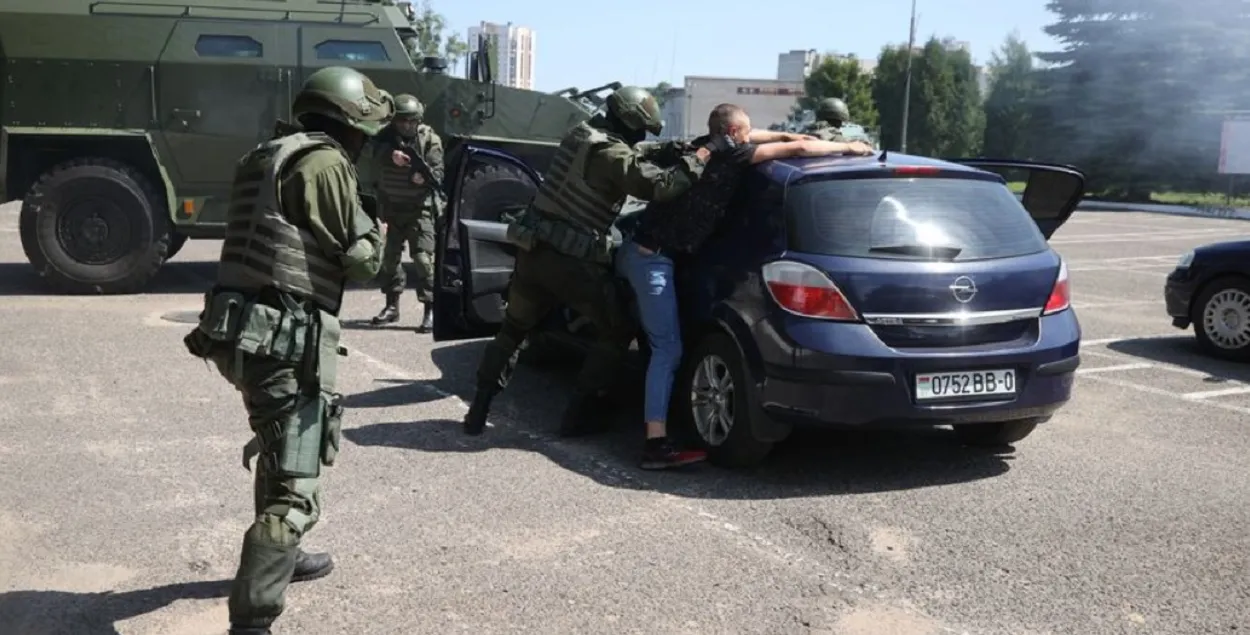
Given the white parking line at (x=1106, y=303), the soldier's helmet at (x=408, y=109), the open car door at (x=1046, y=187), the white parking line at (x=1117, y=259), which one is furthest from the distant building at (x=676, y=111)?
the open car door at (x=1046, y=187)

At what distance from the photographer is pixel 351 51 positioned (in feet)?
36.7

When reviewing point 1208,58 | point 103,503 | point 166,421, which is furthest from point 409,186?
point 1208,58

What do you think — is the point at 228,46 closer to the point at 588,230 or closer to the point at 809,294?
the point at 588,230

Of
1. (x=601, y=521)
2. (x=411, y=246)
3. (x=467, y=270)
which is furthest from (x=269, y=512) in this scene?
(x=411, y=246)

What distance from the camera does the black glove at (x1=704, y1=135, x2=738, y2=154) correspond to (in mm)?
5520

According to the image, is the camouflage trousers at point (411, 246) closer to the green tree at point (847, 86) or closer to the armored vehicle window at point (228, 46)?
the armored vehicle window at point (228, 46)

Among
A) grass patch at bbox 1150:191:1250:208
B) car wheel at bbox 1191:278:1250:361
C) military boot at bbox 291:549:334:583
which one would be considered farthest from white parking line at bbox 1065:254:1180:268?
grass patch at bbox 1150:191:1250:208

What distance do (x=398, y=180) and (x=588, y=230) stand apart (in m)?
3.80

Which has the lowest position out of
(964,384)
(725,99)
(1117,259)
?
(1117,259)

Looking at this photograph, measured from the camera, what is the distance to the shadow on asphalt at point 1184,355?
27.8 feet

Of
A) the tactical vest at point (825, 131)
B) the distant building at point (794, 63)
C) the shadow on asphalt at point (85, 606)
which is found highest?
the distant building at point (794, 63)

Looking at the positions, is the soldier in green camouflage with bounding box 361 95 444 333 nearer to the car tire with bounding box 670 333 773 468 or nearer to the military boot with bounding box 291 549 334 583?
the car tire with bounding box 670 333 773 468

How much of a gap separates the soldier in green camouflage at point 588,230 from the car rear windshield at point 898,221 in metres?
0.57

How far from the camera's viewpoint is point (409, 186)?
9.27 metres
